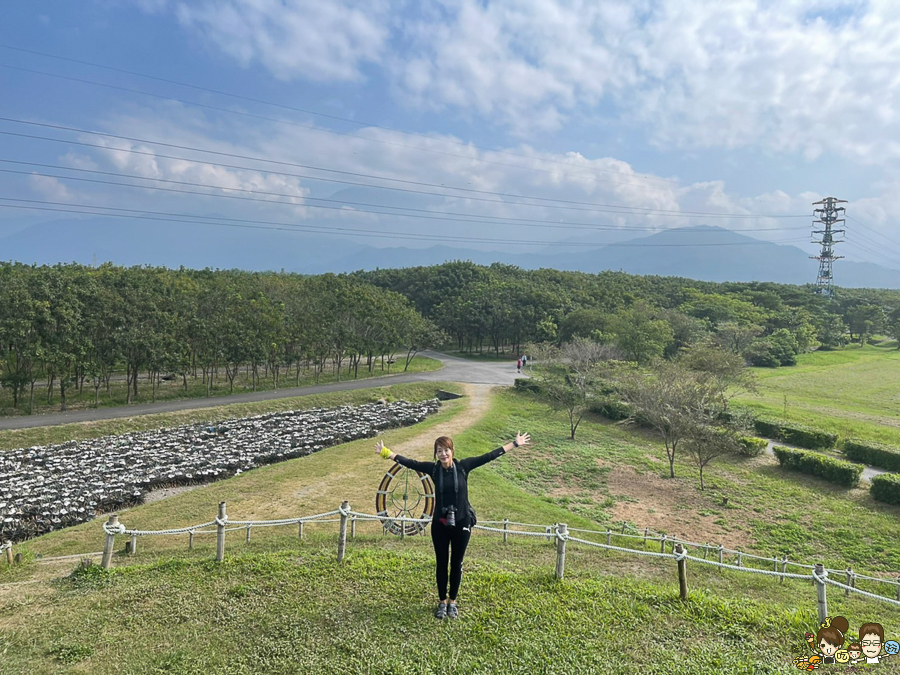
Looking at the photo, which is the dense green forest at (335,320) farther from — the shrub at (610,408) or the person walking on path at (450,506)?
the person walking on path at (450,506)

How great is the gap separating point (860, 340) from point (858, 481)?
7740cm

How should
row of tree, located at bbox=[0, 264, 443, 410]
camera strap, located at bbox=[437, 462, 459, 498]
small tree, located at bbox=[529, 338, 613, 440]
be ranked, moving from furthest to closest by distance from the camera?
row of tree, located at bbox=[0, 264, 443, 410] < small tree, located at bbox=[529, 338, 613, 440] < camera strap, located at bbox=[437, 462, 459, 498]

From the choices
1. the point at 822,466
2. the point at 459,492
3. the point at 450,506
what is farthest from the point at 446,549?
the point at 822,466

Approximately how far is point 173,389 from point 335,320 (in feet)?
50.1

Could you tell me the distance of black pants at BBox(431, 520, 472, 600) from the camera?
588 cm

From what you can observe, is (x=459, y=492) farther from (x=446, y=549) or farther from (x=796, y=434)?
(x=796, y=434)

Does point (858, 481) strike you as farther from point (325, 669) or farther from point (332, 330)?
point (332, 330)

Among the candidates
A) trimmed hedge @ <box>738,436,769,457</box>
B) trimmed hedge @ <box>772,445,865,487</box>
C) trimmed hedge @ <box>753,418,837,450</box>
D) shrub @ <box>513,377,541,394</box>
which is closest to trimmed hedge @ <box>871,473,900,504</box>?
trimmed hedge @ <box>772,445,865,487</box>

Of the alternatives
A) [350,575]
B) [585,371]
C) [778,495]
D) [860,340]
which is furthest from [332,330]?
[860,340]

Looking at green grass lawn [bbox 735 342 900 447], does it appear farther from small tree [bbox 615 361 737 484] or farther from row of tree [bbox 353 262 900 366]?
small tree [bbox 615 361 737 484]

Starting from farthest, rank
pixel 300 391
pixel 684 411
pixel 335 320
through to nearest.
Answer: pixel 335 320
pixel 300 391
pixel 684 411

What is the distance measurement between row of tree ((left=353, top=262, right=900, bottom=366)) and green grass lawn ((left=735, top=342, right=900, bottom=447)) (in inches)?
173

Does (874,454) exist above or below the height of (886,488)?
above
